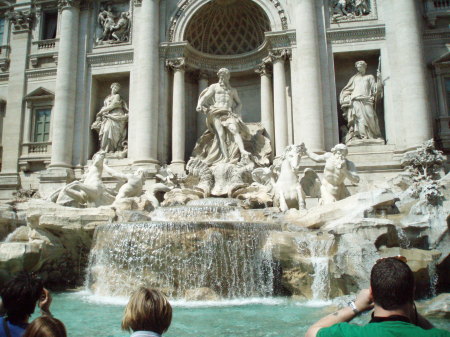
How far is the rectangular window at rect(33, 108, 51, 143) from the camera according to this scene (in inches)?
774

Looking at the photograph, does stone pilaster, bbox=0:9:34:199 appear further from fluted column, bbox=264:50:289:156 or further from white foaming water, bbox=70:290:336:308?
white foaming water, bbox=70:290:336:308

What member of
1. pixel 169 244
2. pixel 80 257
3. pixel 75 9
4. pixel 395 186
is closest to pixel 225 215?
pixel 169 244

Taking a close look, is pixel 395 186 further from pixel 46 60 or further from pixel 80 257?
pixel 46 60

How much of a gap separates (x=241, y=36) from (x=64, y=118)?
876 centimetres

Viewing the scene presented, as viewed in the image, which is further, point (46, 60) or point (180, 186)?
point (46, 60)

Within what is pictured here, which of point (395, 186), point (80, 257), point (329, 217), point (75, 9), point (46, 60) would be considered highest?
point (75, 9)

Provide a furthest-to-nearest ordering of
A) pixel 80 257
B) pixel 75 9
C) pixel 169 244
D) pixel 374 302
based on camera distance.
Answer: pixel 75 9, pixel 80 257, pixel 169 244, pixel 374 302

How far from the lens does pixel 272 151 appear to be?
1745 centimetres

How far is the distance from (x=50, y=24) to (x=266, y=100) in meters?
11.7

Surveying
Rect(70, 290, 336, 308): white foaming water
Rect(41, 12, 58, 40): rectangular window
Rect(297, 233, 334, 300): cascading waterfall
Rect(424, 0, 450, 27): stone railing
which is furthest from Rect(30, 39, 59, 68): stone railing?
Rect(424, 0, 450, 27): stone railing

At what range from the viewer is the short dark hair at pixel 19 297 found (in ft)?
7.91

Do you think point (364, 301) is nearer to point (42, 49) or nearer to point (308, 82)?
point (308, 82)

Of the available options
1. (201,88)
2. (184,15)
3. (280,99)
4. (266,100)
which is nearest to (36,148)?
(201,88)

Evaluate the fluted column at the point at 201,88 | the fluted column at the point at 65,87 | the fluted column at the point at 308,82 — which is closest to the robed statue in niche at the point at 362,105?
the fluted column at the point at 308,82
